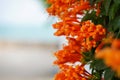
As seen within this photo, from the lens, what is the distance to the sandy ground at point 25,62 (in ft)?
13.7

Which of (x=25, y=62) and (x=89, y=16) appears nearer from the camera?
(x=89, y=16)

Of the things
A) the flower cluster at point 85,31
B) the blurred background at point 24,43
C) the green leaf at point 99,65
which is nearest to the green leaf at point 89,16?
the flower cluster at point 85,31

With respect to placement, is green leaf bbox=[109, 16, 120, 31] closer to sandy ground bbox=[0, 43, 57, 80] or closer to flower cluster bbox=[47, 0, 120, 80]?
flower cluster bbox=[47, 0, 120, 80]

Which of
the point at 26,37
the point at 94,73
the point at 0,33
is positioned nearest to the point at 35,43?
the point at 26,37

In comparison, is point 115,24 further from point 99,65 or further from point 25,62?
point 25,62

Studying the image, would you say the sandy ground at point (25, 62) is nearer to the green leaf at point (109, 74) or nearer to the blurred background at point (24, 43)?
the blurred background at point (24, 43)

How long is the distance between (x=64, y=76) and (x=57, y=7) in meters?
0.17

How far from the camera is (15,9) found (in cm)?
375

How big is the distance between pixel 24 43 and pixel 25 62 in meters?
0.24

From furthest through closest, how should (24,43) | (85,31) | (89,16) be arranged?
1. (24,43)
2. (89,16)
3. (85,31)

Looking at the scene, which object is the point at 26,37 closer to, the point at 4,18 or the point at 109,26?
the point at 4,18

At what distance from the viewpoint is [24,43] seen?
165 inches

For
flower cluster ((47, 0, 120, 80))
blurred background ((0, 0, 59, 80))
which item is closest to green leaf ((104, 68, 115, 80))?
flower cluster ((47, 0, 120, 80))

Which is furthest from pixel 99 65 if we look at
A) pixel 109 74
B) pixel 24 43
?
pixel 24 43
